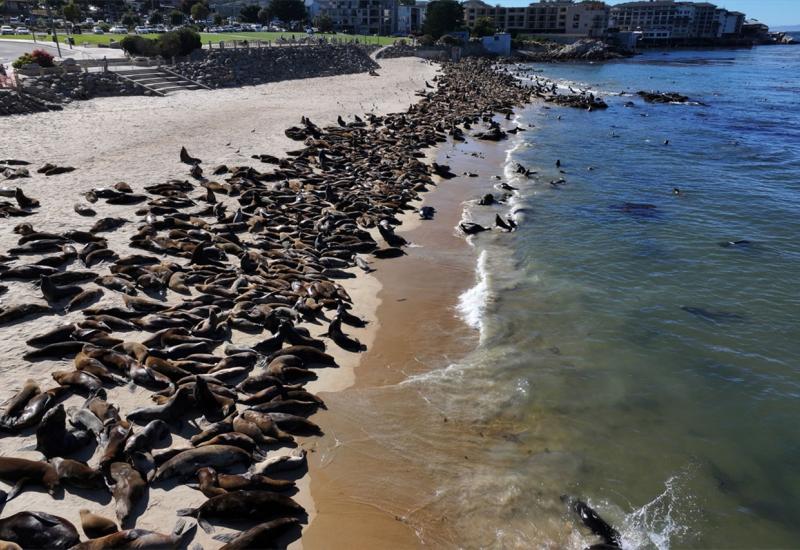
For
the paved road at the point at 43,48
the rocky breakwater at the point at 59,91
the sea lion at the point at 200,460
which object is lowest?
the sea lion at the point at 200,460

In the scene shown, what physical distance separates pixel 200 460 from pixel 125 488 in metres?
1.03

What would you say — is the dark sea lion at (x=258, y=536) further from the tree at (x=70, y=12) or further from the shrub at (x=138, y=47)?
the tree at (x=70, y=12)

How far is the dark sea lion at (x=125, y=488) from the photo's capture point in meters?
7.01

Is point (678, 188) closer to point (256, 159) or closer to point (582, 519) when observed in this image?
point (256, 159)

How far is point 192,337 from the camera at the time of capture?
433 inches

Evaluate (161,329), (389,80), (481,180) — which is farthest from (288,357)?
(389,80)

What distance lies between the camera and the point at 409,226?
2005 cm

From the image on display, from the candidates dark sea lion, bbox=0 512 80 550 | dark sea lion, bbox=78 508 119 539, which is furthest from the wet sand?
dark sea lion, bbox=0 512 80 550

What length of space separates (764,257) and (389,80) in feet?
178

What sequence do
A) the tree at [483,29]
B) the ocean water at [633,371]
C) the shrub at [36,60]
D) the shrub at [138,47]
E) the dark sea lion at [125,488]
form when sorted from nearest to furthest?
the dark sea lion at [125,488] < the ocean water at [633,371] < the shrub at [36,60] < the shrub at [138,47] < the tree at [483,29]

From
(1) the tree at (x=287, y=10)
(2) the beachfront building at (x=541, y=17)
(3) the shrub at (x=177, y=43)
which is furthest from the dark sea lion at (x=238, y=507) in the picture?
(2) the beachfront building at (x=541, y=17)

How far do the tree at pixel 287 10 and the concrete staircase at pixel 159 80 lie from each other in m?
76.5

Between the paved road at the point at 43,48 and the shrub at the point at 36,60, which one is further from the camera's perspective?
the paved road at the point at 43,48

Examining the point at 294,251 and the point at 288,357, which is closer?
the point at 288,357
